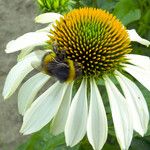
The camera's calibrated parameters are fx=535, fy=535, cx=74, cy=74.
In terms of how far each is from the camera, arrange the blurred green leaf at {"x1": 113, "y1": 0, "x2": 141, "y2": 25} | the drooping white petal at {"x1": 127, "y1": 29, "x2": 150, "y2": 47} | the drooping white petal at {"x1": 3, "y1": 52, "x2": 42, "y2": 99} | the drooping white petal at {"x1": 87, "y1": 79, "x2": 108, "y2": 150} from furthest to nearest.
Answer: the blurred green leaf at {"x1": 113, "y1": 0, "x2": 141, "y2": 25}
the drooping white petal at {"x1": 127, "y1": 29, "x2": 150, "y2": 47}
the drooping white petal at {"x1": 3, "y1": 52, "x2": 42, "y2": 99}
the drooping white petal at {"x1": 87, "y1": 79, "x2": 108, "y2": 150}

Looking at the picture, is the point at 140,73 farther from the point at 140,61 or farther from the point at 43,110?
the point at 43,110

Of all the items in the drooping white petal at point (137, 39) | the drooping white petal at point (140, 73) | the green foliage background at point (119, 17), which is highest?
the drooping white petal at point (137, 39)

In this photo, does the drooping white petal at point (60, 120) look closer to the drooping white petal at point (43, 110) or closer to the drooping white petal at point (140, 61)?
the drooping white petal at point (43, 110)

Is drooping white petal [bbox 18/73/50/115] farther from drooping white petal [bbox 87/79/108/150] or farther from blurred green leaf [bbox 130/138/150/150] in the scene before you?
blurred green leaf [bbox 130/138/150/150]

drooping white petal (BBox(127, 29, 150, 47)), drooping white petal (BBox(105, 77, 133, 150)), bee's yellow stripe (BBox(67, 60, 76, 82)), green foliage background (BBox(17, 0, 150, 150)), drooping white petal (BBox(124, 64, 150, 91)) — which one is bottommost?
green foliage background (BBox(17, 0, 150, 150))

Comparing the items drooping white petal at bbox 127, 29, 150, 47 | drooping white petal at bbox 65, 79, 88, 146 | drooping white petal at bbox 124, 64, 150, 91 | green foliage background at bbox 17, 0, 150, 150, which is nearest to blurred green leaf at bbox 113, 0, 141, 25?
green foliage background at bbox 17, 0, 150, 150

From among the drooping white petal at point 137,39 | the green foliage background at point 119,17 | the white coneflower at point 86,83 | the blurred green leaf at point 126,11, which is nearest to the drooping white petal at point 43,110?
the white coneflower at point 86,83
